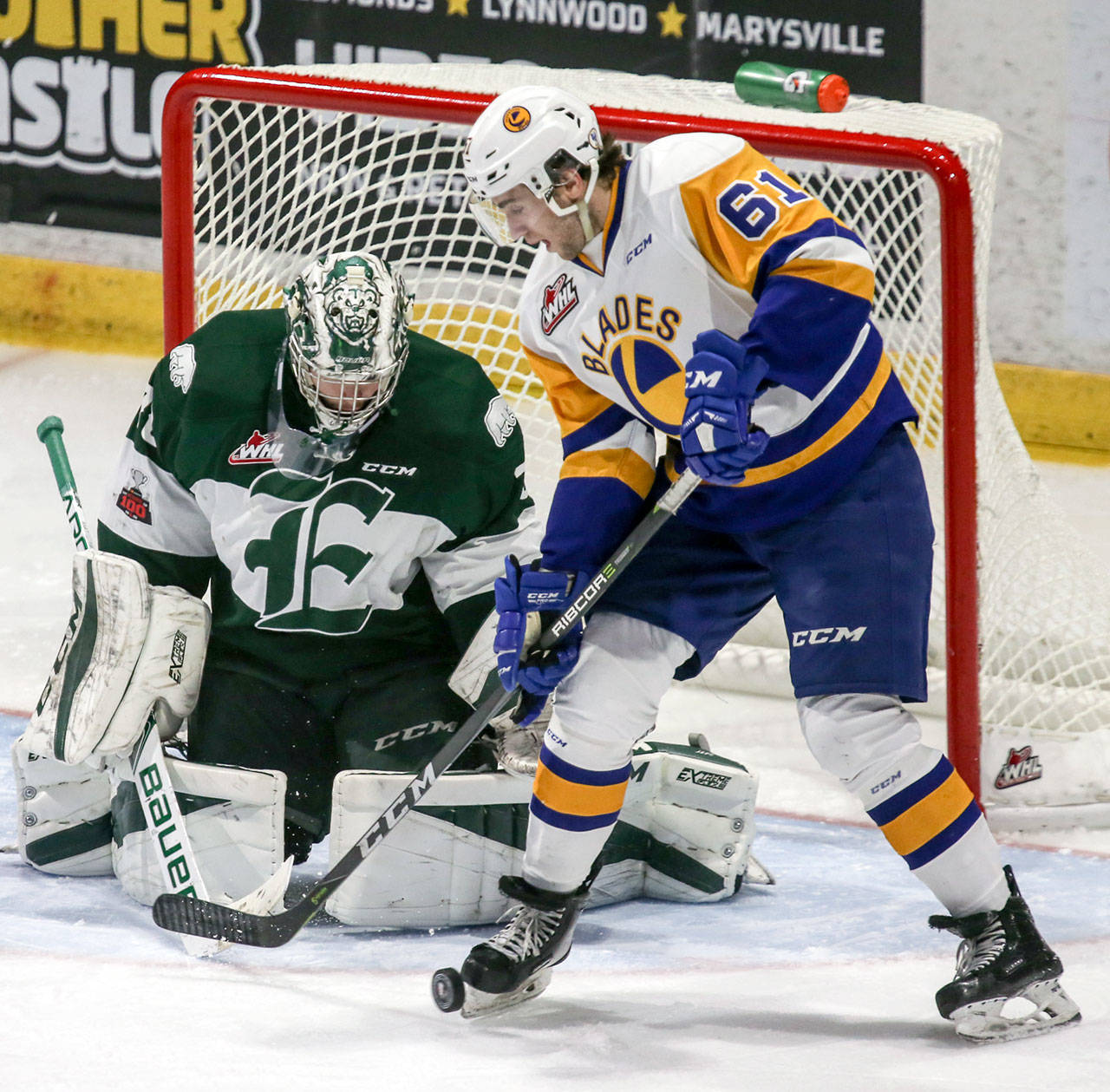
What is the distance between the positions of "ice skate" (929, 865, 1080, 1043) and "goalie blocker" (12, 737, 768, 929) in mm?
620

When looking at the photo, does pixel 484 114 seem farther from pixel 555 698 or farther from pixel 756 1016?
pixel 756 1016

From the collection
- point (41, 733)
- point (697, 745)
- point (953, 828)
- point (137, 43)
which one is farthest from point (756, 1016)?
point (137, 43)

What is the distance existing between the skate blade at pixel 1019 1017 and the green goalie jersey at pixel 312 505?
951 mm

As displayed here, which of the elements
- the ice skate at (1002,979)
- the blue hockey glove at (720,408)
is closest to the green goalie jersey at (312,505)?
the blue hockey glove at (720,408)

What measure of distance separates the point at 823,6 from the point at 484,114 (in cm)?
322

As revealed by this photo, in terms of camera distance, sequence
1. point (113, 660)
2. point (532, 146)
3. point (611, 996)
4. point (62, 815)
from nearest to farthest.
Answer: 1. point (532, 146)
2. point (611, 996)
3. point (113, 660)
4. point (62, 815)

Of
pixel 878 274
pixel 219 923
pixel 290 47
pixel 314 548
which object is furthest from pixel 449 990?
pixel 290 47

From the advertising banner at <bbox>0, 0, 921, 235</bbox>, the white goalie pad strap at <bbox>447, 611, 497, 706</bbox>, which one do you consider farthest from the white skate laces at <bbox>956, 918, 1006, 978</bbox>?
the advertising banner at <bbox>0, 0, 921, 235</bbox>

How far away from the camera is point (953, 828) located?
217 centimetres

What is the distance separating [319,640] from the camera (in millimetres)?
2773

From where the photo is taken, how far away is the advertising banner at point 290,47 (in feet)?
17.0

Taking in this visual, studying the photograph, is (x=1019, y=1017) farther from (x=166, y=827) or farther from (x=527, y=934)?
(x=166, y=827)

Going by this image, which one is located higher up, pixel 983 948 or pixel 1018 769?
pixel 983 948

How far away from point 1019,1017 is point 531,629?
76 centimetres
